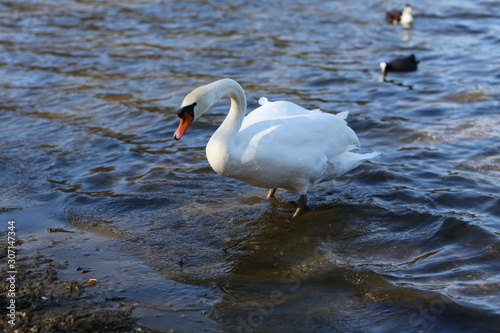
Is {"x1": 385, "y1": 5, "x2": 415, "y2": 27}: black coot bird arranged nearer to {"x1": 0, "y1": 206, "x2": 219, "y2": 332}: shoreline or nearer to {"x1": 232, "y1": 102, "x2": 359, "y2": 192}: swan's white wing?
{"x1": 232, "y1": 102, "x2": 359, "y2": 192}: swan's white wing

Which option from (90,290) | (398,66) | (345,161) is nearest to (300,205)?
(345,161)

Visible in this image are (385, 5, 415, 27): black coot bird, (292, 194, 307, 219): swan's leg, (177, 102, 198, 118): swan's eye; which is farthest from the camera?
(385, 5, 415, 27): black coot bird

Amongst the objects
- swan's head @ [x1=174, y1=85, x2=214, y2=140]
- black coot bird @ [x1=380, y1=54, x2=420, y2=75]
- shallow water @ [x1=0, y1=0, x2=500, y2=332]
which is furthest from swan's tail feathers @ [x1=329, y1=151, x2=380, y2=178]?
black coot bird @ [x1=380, y1=54, x2=420, y2=75]

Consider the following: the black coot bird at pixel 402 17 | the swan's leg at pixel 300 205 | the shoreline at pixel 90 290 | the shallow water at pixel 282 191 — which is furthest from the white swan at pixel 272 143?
the black coot bird at pixel 402 17

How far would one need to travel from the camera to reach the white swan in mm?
5824

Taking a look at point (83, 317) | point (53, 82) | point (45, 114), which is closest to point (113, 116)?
point (45, 114)

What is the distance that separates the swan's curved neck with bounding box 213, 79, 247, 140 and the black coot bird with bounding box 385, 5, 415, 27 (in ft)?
33.8

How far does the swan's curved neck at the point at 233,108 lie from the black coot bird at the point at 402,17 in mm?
10305

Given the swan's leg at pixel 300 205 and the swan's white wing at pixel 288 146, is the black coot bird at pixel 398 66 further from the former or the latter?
the swan's leg at pixel 300 205

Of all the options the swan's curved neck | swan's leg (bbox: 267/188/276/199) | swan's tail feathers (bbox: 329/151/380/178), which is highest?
the swan's curved neck

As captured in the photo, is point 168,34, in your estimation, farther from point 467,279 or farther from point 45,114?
point 467,279

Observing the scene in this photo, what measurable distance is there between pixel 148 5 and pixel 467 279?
46.7ft

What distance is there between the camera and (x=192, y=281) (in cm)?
526

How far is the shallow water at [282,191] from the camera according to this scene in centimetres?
509
